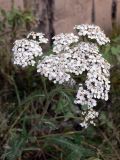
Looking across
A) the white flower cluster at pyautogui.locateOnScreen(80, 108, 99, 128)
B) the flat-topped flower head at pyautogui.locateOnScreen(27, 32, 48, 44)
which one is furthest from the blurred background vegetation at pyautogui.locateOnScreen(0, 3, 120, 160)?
the flat-topped flower head at pyautogui.locateOnScreen(27, 32, 48, 44)

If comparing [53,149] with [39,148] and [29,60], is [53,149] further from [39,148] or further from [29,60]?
[29,60]

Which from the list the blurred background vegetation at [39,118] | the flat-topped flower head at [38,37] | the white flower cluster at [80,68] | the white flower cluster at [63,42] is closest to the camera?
the white flower cluster at [80,68]

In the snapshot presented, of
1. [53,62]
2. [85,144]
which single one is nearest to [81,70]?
[53,62]

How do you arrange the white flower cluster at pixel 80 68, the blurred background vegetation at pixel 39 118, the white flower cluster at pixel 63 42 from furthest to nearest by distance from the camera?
1. the blurred background vegetation at pixel 39 118
2. the white flower cluster at pixel 63 42
3. the white flower cluster at pixel 80 68

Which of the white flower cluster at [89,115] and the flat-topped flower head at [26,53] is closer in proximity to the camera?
the flat-topped flower head at [26,53]

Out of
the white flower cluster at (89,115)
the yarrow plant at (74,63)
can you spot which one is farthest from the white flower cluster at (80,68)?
the white flower cluster at (89,115)

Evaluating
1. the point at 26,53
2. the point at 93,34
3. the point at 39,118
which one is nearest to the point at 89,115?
the point at 39,118

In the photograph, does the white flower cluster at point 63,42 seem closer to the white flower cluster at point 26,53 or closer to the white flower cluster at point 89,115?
the white flower cluster at point 26,53

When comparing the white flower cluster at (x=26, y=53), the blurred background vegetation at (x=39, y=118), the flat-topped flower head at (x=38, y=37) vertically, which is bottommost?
the blurred background vegetation at (x=39, y=118)
